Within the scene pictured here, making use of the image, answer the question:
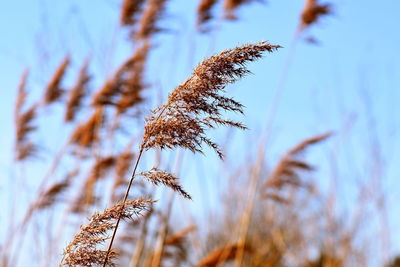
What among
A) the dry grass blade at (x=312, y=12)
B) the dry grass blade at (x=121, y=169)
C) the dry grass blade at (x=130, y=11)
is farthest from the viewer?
the dry grass blade at (x=130, y=11)

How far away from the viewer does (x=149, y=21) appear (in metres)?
5.69

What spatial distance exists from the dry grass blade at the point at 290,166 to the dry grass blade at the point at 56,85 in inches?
107

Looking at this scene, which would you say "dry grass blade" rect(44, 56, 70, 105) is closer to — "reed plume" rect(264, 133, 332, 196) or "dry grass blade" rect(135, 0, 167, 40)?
"dry grass blade" rect(135, 0, 167, 40)

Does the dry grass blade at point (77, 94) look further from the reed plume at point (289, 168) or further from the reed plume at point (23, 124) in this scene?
the reed plume at point (289, 168)

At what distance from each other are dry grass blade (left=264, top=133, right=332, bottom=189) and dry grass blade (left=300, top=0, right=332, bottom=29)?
4.01 feet

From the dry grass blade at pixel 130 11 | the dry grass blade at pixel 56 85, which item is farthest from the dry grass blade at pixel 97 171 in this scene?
the dry grass blade at pixel 130 11

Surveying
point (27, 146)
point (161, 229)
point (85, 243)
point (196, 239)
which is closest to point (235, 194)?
point (196, 239)

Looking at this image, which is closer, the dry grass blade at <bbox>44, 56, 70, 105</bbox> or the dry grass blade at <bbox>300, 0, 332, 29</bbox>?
the dry grass blade at <bbox>300, 0, 332, 29</bbox>

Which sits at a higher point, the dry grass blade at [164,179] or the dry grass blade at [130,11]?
the dry grass blade at [130,11]

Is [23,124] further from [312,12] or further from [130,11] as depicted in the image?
[312,12]

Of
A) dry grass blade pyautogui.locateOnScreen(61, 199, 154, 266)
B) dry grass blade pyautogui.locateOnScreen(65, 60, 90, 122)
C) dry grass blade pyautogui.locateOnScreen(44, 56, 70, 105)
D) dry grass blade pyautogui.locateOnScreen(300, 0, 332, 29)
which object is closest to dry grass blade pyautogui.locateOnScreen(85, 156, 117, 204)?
dry grass blade pyautogui.locateOnScreen(65, 60, 90, 122)

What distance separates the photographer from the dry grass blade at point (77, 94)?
5.87 m

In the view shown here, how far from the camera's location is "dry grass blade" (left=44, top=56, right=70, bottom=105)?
233 inches

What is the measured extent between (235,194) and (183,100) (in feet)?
39.0
